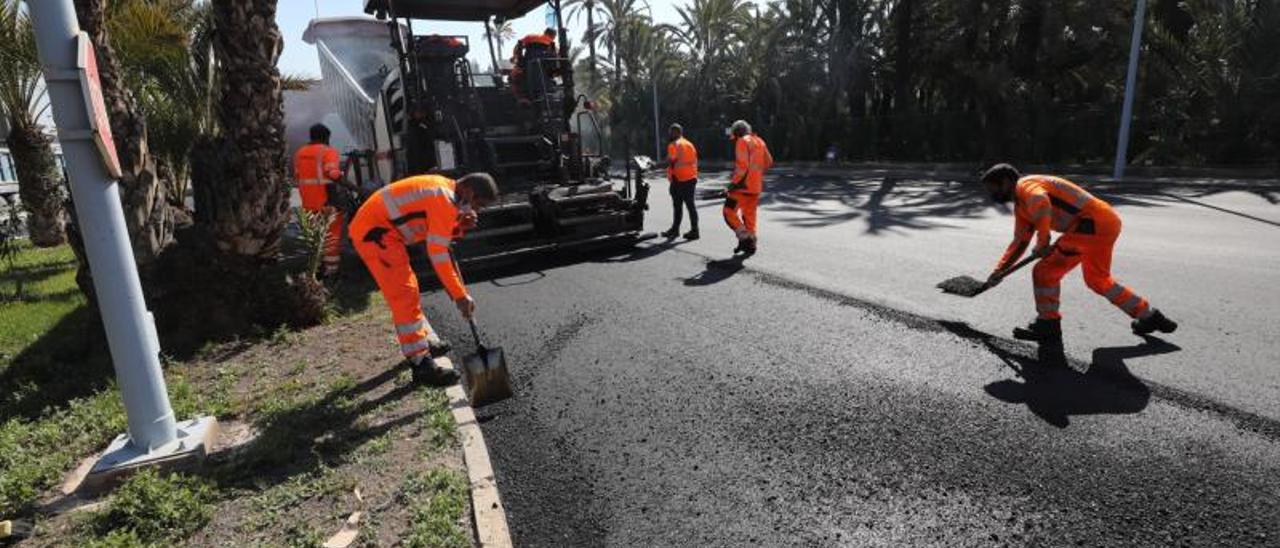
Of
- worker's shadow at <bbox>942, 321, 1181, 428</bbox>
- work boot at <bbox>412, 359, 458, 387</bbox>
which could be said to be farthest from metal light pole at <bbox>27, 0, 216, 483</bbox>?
worker's shadow at <bbox>942, 321, 1181, 428</bbox>

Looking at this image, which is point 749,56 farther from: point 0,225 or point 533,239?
point 0,225

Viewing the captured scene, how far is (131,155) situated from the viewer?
5762mm

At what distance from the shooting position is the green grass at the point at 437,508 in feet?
8.71

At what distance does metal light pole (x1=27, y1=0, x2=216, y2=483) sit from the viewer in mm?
3029

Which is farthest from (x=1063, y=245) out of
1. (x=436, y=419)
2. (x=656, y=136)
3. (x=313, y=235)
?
(x=656, y=136)

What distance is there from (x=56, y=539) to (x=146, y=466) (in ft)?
1.50

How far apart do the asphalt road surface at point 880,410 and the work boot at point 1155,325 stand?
0.32 ft

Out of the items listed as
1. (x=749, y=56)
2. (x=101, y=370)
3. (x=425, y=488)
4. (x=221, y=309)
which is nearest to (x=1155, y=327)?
(x=425, y=488)

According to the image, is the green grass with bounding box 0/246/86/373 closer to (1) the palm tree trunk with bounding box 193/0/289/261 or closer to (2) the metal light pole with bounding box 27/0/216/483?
(1) the palm tree trunk with bounding box 193/0/289/261

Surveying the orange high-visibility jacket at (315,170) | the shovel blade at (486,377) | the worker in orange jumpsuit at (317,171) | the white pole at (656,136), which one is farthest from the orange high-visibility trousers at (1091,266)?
the white pole at (656,136)

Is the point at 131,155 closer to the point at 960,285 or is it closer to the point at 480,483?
the point at 480,483

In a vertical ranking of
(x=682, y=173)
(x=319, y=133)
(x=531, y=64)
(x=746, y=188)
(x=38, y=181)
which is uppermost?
(x=531, y=64)

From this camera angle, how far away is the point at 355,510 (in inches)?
115

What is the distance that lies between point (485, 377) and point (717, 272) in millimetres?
3706
